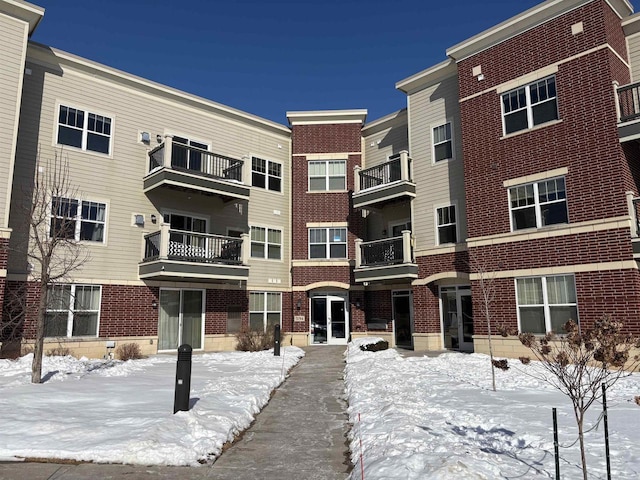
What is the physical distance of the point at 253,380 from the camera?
11.4 meters

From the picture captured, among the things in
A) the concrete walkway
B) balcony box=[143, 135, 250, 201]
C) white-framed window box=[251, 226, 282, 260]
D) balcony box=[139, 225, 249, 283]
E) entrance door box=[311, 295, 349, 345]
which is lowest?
the concrete walkway

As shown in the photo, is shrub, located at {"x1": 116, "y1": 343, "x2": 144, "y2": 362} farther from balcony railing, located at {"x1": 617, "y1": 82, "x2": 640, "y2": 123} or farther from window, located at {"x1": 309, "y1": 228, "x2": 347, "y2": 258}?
balcony railing, located at {"x1": 617, "y1": 82, "x2": 640, "y2": 123}

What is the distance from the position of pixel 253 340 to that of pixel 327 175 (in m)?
9.21

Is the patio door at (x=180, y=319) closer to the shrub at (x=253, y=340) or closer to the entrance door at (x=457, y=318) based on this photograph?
the shrub at (x=253, y=340)

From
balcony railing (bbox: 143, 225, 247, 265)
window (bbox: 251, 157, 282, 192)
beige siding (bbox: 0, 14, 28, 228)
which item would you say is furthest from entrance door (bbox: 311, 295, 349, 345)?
beige siding (bbox: 0, 14, 28, 228)

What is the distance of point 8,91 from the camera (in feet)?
48.8

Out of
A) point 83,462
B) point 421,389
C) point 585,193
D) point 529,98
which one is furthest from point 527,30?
point 83,462

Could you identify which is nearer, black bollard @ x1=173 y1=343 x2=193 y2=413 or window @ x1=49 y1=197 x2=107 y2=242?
black bollard @ x1=173 y1=343 x2=193 y2=413

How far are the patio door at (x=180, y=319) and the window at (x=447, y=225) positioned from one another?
10.5 m

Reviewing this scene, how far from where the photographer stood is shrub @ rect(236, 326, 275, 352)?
62.8 ft

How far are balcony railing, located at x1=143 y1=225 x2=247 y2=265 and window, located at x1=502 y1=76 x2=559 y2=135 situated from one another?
37.8 feet

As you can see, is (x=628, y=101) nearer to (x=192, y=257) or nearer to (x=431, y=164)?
(x=431, y=164)

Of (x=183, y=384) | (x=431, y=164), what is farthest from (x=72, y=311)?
(x=431, y=164)

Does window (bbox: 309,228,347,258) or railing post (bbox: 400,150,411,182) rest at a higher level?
railing post (bbox: 400,150,411,182)
